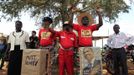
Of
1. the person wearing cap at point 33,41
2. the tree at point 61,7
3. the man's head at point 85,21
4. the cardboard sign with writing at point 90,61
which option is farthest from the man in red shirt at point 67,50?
the tree at point 61,7

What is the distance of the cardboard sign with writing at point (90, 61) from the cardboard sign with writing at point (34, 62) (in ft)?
2.83

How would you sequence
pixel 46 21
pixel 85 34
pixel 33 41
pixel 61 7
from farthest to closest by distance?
1. pixel 61 7
2. pixel 33 41
3. pixel 46 21
4. pixel 85 34

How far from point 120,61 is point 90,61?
227 cm

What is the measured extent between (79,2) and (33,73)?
8.48m

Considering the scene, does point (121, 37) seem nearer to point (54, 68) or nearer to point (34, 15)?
point (54, 68)

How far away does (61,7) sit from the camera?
51.4 feet

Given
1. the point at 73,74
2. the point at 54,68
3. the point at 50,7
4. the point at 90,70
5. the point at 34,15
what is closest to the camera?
the point at 90,70

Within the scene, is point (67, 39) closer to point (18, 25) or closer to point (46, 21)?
point (46, 21)

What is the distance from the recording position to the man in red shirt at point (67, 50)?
333 inches

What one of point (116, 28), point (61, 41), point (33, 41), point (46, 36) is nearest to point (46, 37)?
point (46, 36)

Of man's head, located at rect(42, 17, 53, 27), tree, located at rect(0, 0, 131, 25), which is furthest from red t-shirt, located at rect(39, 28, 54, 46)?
tree, located at rect(0, 0, 131, 25)

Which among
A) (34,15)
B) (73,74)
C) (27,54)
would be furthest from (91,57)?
(34,15)

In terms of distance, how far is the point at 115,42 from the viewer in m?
9.84

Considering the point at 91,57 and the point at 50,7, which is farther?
the point at 50,7
